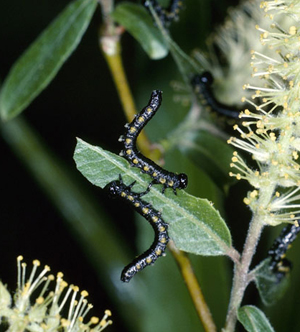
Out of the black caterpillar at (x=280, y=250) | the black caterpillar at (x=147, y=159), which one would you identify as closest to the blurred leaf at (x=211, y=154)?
the black caterpillar at (x=280, y=250)

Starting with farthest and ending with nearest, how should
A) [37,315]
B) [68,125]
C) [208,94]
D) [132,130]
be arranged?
→ [68,125]
[208,94]
[132,130]
[37,315]

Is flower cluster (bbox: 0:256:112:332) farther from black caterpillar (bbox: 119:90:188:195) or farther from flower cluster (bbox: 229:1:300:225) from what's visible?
flower cluster (bbox: 229:1:300:225)

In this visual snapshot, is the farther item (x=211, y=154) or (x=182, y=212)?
(x=211, y=154)

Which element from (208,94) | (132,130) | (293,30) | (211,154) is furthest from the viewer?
(208,94)

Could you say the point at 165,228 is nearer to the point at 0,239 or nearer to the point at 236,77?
the point at 236,77

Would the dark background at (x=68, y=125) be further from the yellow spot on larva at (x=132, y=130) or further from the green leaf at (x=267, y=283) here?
the yellow spot on larva at (x=132, y=130)

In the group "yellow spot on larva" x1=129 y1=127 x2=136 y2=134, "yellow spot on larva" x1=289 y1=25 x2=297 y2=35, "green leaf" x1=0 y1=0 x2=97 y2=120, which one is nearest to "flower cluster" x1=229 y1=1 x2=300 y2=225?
"yellow spot on larva" x1=289 y1=25 x2=297 y2=35

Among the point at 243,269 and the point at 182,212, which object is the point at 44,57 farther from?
the point at 243,269

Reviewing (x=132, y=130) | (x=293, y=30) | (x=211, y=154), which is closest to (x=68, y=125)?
(x=211, y=154)
